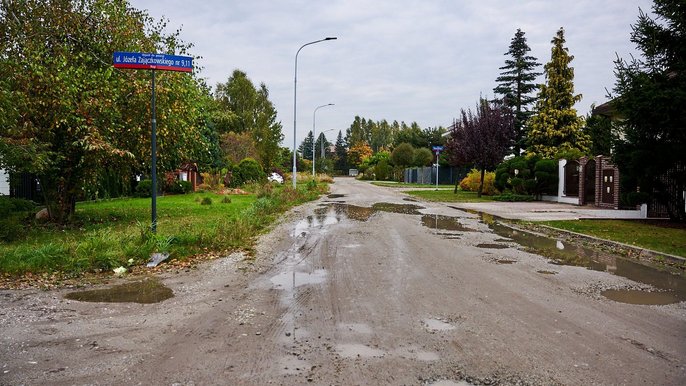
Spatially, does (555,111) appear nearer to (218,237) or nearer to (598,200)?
(598,200)

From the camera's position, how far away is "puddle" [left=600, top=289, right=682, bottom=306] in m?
6.39

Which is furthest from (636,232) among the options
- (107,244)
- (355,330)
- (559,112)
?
(559,112)

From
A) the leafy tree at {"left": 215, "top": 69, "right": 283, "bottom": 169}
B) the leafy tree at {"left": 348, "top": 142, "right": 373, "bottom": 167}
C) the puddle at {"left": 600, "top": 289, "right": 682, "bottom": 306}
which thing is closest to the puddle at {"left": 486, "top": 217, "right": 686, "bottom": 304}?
the puddle at {"left": 600, "top": 289, "right": 682, "bottom": 306}

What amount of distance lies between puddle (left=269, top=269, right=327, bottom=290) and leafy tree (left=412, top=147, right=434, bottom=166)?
61.0 meters

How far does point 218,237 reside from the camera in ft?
33.5

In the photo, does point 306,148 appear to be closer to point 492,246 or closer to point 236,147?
point 236,147

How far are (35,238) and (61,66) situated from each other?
13.7 ft

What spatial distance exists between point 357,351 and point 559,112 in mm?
37365

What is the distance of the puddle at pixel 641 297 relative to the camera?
6.39 metres

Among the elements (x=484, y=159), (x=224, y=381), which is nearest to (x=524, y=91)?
(x=484, y=159)

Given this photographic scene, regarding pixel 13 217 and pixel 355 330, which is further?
pixel 13 217

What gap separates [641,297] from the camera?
6.63 m

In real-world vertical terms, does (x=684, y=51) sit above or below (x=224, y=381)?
above

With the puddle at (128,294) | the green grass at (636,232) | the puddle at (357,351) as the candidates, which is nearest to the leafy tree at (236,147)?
the green grass at (636,232)
